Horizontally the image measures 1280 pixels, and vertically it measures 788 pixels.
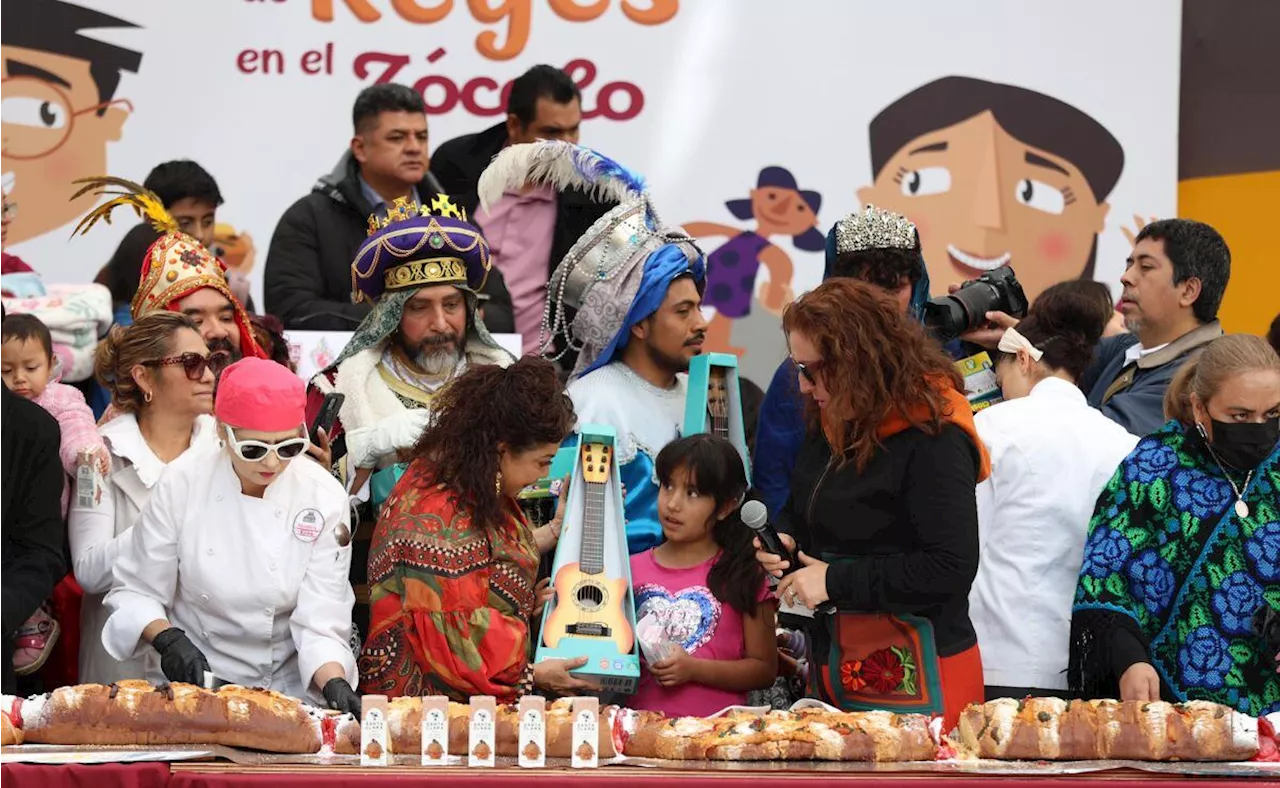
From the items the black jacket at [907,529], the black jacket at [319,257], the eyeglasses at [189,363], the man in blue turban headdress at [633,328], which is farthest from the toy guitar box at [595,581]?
the black jacket at [319,257]

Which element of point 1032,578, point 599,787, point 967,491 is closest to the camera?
point 599,787

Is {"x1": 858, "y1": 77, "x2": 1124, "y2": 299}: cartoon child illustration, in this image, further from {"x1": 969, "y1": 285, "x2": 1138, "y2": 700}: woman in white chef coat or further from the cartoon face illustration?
{"x1": 969, "y1": 285, "x2": 1138, "y2": 700}: woman in white chef coat

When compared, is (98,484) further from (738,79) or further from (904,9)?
(904,9)

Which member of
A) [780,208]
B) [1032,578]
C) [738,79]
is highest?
[738,79]

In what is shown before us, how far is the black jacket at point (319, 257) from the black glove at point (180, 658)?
1813mm

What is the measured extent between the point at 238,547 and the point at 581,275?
4.47 ft

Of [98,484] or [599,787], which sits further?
[98,484]

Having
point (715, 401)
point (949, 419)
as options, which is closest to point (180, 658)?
point (715, 401)

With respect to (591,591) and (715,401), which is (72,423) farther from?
(715,401)

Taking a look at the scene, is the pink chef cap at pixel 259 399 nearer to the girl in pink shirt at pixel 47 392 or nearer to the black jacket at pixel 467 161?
the girl in pink shirt at pixel 47 392

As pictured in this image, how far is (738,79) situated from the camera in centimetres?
704

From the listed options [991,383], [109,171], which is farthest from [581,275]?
[109,171]

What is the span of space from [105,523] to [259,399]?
30.0 inches

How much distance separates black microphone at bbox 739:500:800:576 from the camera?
408cm
